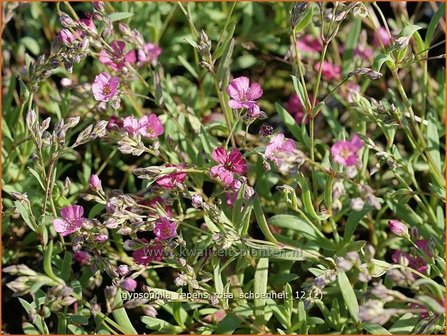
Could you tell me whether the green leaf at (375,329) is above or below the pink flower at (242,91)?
below

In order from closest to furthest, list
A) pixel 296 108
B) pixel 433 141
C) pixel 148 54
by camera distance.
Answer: pixel 433 141 → pixel 148 54 → pixel 296 108

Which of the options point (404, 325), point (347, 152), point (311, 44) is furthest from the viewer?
point (311, 44)

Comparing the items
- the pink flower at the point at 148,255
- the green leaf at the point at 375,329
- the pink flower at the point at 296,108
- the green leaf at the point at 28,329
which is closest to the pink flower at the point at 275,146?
the pink flower at the point at 148,255

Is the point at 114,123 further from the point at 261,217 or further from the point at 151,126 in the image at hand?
the point at 261,217

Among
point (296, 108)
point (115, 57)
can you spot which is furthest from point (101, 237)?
point (296, 108)

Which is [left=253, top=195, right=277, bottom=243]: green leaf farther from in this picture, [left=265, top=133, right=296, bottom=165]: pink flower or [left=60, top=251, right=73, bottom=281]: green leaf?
[left=60, top=251, right=73, bottom=281]: green leaf

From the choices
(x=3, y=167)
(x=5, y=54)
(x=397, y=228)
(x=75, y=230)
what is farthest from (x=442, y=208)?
(x=5, y=54)

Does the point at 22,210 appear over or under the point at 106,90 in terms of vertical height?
under

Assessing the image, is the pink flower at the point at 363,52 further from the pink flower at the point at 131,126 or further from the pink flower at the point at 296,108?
the pink flower at the point at 131,126
